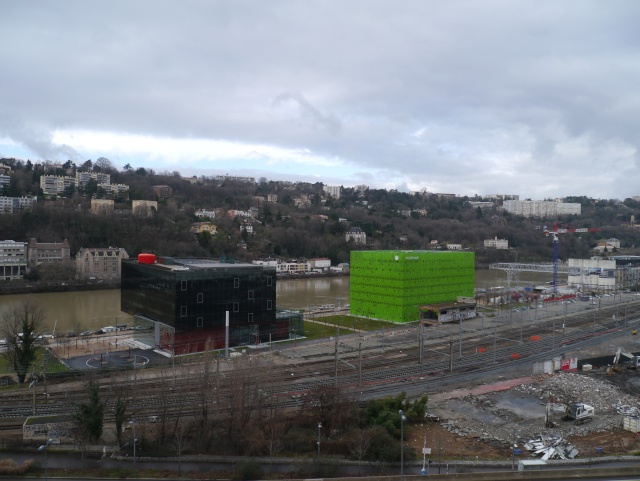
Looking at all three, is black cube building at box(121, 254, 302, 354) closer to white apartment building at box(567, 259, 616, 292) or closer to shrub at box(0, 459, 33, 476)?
shrub at box(0, 459, 33, 476)

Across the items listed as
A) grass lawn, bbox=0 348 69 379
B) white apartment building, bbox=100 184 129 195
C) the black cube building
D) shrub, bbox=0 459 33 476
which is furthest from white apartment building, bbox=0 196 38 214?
shrub, bbox=0 459 33 476

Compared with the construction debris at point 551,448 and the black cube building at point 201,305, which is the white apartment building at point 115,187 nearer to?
the black cube building at point 201,305

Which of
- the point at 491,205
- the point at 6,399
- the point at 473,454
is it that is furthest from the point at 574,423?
the point at 491,205

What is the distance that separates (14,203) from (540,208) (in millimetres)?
85285

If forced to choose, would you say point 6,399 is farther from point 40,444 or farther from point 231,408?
point 231,408

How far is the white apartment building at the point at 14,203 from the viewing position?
39906mm

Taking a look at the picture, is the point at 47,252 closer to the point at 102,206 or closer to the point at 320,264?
the point at 102,206

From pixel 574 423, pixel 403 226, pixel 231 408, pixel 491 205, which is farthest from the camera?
pixel 491 205

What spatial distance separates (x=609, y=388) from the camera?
12.1m

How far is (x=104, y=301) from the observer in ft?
82.8

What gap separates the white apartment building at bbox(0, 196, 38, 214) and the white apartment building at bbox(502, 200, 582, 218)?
256 ft

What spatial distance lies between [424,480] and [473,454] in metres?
1.70

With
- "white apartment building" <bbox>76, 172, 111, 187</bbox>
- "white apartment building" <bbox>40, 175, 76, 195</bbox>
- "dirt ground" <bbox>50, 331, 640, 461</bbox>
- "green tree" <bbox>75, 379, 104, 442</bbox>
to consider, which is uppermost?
"white apartment building" <bbox>76, 172, 111, 187</bbox>

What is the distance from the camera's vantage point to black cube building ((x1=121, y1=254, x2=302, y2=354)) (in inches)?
570
